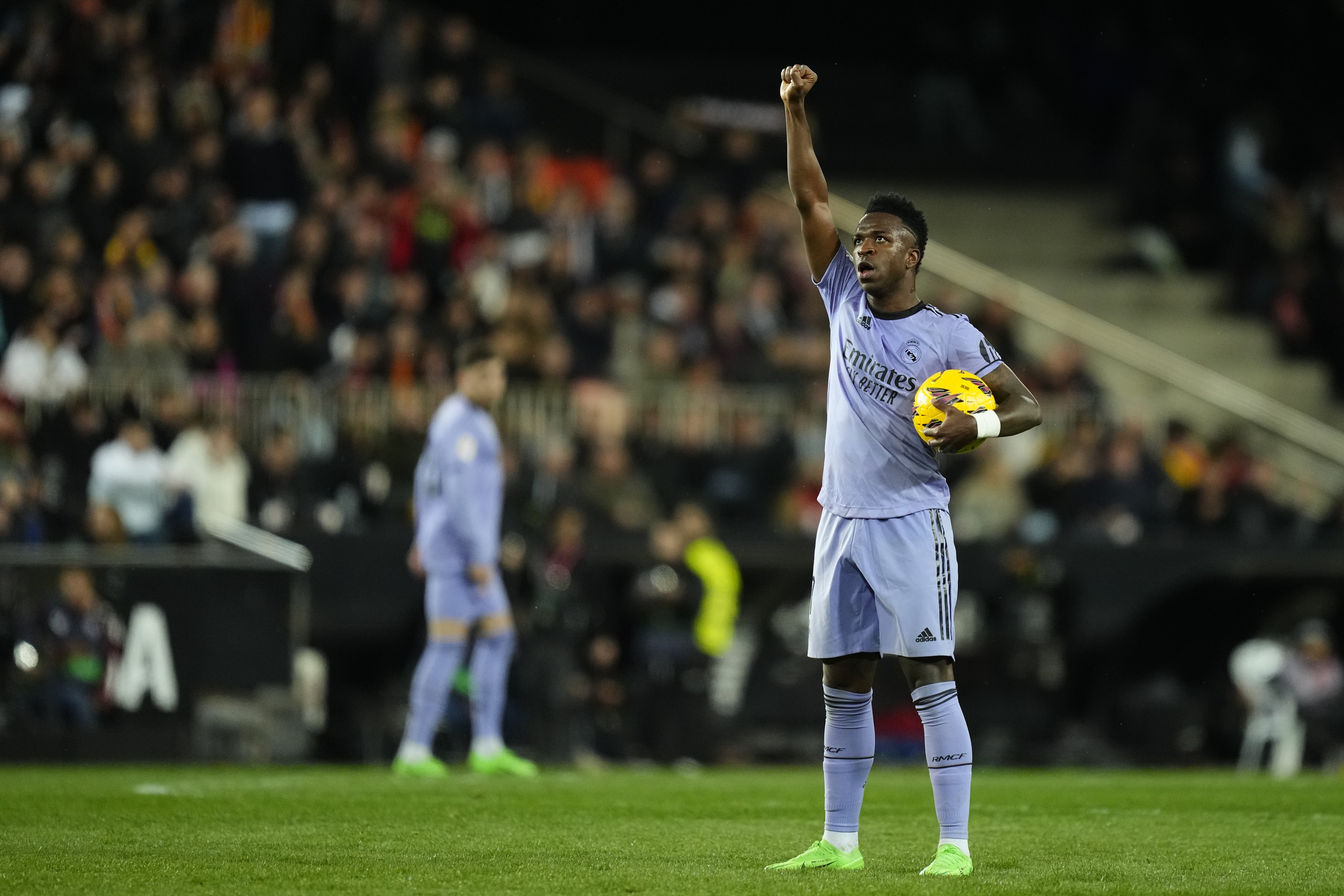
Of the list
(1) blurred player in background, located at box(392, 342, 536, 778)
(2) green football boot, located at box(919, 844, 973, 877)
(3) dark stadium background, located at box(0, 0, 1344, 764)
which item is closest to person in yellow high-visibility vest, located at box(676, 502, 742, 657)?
(3) dark stadium background, located at box(0, 0, 1344, 764)

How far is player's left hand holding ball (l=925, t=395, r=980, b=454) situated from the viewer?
284 inches

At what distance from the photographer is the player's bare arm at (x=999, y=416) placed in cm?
722

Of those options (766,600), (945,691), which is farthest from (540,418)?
(945,691)

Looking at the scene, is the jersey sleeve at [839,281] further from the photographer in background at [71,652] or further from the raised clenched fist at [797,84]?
the photographer in background at [71,652]

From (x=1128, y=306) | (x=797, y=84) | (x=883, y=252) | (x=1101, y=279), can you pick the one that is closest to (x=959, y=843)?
(x=883, y=252)

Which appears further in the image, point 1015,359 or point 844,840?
point 1015,359

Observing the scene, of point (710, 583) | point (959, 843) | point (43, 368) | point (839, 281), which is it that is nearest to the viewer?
point (959, 843)

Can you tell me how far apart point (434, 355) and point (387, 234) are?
2.11 m

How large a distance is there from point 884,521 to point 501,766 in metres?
6.68

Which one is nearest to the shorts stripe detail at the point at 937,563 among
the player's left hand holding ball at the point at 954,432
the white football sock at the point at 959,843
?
the player's left hand holding ball at the point at 954,432

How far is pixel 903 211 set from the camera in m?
7.71

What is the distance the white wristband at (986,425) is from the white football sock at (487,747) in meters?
7.07

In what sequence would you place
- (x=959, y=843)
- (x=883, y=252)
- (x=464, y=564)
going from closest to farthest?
1. (x=959, y=843)
2. (x=883, y=252)
3. (x=464, y=564)

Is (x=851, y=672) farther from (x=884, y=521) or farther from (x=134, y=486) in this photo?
(x=134, y=486)
